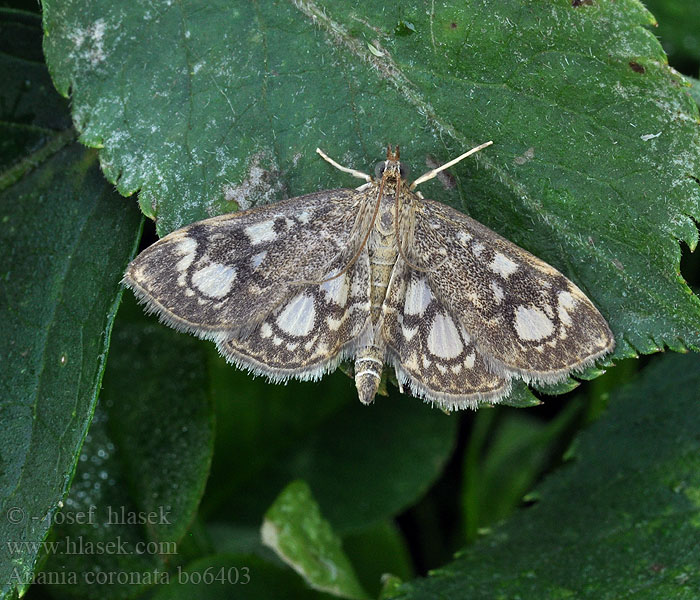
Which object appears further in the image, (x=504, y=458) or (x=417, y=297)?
(x=504, y=458)

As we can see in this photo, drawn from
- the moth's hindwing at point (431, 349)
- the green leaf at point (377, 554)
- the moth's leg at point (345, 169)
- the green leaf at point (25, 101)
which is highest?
the moth's leg at point (345, 169)

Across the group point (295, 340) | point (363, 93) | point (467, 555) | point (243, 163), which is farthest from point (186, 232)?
point (467, 555)

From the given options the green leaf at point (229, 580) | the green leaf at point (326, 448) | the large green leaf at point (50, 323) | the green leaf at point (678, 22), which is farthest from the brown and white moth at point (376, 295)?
the green leaf at point (678, 22)

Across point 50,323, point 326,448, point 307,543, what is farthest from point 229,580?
point 50,323

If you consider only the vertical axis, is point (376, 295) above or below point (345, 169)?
below

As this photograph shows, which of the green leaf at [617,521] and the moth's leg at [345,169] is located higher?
the moth's leg at [345,169]

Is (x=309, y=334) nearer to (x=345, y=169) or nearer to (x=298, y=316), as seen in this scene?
(x=298, y=316)

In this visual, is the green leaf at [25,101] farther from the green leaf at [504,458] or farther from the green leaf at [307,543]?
the green leaf at [504,458]
